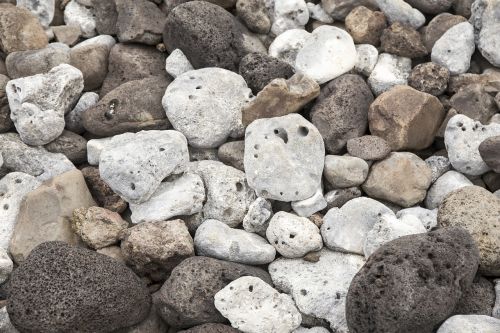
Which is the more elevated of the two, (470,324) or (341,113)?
(341,113)

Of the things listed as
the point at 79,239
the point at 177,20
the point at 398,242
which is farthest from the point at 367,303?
the point at 177,20

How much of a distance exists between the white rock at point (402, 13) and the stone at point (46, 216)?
226 centimetres

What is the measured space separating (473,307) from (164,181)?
5.74 feet

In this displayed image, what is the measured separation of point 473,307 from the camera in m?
3.16

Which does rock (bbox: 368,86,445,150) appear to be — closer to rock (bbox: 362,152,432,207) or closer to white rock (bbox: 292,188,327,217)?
rock (bbox: 362,152,432,207)

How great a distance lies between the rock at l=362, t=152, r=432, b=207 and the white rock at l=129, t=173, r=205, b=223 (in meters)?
0.95

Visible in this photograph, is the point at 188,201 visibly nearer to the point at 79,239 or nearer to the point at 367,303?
the point at 79,239

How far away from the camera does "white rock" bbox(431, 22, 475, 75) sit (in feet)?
13.3

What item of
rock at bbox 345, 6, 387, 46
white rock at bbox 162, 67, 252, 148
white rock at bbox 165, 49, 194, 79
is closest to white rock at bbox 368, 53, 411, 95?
rock at bbox 345, 6, 387, 46

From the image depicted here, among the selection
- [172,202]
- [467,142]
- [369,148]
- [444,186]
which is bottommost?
[172,202]

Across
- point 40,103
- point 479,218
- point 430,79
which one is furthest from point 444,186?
point 40,103

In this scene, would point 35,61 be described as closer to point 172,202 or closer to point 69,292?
point 172,202

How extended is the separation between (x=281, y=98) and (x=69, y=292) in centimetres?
162

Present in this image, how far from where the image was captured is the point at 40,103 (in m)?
3.90
